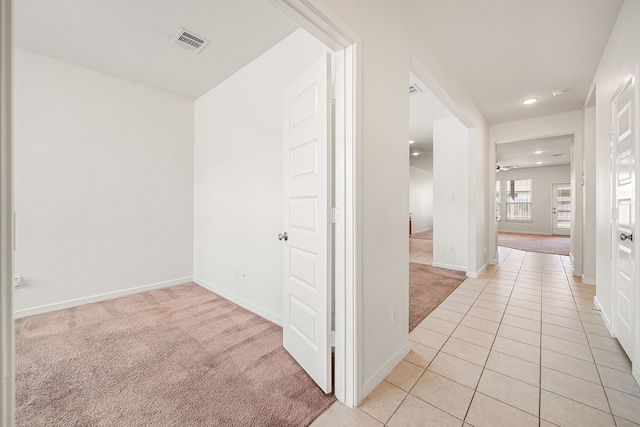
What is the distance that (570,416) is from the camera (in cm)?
139

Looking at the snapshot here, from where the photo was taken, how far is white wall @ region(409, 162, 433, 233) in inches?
395

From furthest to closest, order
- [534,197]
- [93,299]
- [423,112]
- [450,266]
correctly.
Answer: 1. [534,197]
2. [450,266]
3. [423,112]
4. [93,299]

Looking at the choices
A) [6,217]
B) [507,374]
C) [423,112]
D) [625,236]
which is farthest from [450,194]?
[6,217]

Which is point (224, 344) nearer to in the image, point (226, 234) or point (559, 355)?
point (226, 234)

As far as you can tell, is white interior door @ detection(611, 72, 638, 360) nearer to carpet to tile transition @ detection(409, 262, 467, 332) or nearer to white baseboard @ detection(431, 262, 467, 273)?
carpet to tile transition @ detection(409, 262, 467, 332)

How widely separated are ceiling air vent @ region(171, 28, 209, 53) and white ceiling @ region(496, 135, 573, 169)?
265 inches

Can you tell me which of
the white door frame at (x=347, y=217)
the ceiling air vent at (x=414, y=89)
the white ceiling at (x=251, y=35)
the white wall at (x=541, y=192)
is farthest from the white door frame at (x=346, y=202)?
the white wall at (x=541, y=192)

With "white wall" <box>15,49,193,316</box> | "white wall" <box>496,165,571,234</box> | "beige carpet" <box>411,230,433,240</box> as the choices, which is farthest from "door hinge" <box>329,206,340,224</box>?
"white wall" <box>496,165,571,234</box>

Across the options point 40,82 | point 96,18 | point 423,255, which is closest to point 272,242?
point 96,18

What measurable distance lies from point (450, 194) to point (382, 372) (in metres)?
3.87

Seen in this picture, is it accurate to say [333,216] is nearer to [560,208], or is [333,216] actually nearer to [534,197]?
[534,197]

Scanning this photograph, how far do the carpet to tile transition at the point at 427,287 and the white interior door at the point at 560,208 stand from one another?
862 cm

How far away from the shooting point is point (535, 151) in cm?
726

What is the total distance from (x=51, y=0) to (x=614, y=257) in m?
5.09
